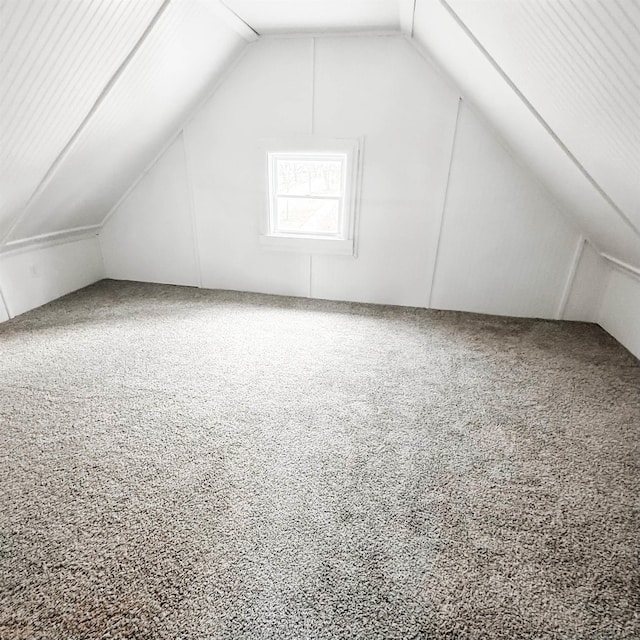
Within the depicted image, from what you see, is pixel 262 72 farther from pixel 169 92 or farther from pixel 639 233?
pixel 639 233

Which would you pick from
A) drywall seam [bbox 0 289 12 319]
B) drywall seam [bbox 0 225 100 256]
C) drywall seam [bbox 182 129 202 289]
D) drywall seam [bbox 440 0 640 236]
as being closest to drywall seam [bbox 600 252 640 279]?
drywall seam [bbox 440 0 640 236]

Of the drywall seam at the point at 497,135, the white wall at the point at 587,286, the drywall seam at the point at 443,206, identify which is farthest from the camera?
the white wall at the point at 587,286

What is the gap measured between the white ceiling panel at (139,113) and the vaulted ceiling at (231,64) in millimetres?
11

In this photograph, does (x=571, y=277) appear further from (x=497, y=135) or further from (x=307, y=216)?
(x=307, y=216)

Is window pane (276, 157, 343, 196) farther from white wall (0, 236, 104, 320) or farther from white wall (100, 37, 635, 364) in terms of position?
white wall (0, 236, 104, 320)

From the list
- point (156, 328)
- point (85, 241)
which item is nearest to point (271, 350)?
point (156, 328)

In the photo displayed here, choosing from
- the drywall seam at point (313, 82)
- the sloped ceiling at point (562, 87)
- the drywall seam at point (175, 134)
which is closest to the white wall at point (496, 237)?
the sloped ceiling at point (562, 87)

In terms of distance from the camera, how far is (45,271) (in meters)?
3.22

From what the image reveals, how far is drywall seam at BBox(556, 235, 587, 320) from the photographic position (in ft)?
9.41

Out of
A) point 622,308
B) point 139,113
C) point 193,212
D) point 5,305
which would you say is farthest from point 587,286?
point 5,305

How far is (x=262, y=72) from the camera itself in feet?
9.63

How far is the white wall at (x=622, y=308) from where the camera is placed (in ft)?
8.46

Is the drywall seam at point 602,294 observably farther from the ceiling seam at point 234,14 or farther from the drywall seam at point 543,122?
the ceiling seam at point 234,14

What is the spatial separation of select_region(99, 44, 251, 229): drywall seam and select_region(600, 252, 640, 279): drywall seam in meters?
3.10
